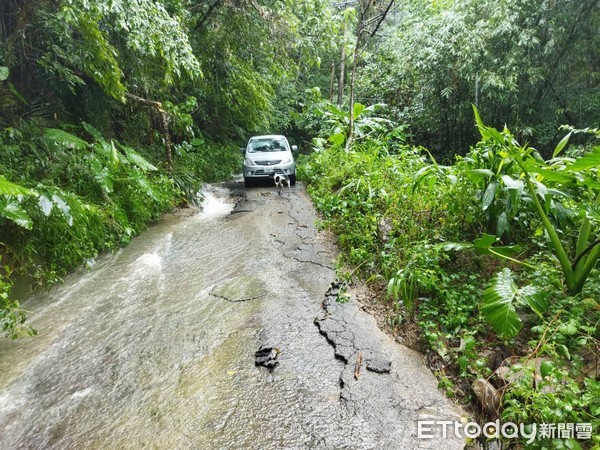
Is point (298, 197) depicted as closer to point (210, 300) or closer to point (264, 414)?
point (210, 300)

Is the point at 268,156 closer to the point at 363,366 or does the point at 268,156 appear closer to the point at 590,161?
the point at 363,366

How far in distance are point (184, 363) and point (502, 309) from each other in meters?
2.54

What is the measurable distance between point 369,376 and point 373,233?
234 cm

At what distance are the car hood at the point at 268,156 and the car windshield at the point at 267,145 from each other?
0.99 feet

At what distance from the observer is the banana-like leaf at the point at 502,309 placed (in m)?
2.44

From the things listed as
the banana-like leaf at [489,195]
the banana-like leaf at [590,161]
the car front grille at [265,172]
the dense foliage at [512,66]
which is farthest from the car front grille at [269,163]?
the banana-like leaf at [590,161]

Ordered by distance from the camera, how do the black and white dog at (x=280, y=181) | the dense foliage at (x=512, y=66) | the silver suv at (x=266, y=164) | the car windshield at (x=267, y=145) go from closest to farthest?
1. the dense foliage at (x=512, y=66)
2. the black and white dog at (x=280, y=181)
3. the silver suv at (x=266, y=164)
4. the car windshield at (x=267, y=145)

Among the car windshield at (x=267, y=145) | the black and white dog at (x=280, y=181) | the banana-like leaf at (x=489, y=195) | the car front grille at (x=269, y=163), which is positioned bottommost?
the black and white dog at (x=280, y=181)

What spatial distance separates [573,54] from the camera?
8195mm

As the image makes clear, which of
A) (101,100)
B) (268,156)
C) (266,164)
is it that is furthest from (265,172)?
(101,100)

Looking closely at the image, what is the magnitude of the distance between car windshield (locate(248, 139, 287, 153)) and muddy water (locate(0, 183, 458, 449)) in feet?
19.4

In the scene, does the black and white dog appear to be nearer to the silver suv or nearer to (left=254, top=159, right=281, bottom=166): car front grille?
the silver suv

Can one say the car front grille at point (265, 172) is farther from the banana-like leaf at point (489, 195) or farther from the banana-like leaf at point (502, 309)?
the banana-like leaf at point (502, 309)

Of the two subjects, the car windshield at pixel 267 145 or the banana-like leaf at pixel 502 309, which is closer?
the banana-like leaf at pixel 502 309
